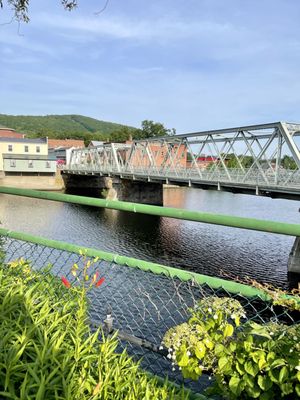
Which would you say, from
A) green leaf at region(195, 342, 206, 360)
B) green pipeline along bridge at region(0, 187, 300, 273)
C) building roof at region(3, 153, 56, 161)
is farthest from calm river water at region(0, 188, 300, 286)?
building roof at region(3, 153, 56, 161)

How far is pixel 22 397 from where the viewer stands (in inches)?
54.3

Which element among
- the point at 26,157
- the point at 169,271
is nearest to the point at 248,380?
the point at 169,271

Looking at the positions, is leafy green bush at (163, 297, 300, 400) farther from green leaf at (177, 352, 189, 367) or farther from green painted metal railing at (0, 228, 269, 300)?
green painted metal railing at (0, 228, 269, 300)

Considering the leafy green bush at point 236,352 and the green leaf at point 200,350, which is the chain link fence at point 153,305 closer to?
the leafy green bush at point 236,352

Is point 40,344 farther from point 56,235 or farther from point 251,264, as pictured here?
point 56,235

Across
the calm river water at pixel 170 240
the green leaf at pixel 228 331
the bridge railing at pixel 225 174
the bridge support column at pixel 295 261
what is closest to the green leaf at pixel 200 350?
the green leaf at pixel 228 331

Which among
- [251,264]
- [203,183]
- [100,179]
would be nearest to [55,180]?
[100,179]

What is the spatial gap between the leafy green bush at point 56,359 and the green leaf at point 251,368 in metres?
0.43

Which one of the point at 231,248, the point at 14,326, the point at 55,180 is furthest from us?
the point at 55,180

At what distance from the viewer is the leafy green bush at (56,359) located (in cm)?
149

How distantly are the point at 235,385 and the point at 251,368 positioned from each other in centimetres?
11

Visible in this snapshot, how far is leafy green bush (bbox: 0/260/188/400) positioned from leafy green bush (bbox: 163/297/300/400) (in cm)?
22

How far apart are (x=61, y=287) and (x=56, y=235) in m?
22.9

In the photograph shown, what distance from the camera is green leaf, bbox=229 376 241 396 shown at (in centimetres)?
155
